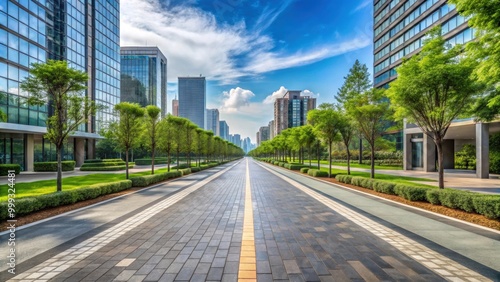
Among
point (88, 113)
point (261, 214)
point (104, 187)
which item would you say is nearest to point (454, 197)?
point (261, 214)

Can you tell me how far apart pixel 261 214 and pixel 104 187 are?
8724 millimetres

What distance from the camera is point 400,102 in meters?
11.0

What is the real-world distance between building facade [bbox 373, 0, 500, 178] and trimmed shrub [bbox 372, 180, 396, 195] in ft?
51.3

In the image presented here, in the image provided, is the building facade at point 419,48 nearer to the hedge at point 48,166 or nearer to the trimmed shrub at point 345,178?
the trimmed shrub at point 345,178

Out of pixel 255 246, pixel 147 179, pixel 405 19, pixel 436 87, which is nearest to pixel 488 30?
pixel 436 87

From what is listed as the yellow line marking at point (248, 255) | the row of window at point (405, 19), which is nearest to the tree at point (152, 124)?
the yellow line marking at point (248, 255)

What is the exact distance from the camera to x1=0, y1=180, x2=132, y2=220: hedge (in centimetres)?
775

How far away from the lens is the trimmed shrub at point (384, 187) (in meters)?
11.8

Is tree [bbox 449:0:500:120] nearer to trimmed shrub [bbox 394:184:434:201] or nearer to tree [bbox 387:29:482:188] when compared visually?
tree [bbox 387:29:482:188]

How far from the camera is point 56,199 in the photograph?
9102 millimetres

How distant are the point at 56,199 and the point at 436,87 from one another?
16613 millimetres

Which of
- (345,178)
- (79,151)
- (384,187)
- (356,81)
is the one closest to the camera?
(384,187)

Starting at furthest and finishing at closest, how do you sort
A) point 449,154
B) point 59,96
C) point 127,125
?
point 449,154, point 127,125, point 59,96

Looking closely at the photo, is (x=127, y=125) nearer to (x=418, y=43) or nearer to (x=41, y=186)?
(x=41, y=186)
